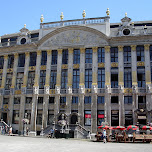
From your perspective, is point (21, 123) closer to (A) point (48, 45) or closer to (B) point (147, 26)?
(A) point (48, 45)

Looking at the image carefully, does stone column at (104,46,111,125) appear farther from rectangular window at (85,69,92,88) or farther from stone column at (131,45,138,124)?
stone column at (131,45,138,124)

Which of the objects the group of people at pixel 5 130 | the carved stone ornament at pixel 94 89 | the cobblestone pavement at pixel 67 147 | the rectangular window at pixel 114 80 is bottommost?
the group of people at pixel 5 130

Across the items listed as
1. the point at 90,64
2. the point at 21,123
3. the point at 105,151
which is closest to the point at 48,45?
the point at 90,64

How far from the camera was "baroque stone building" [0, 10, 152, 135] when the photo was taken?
39500 millimetres

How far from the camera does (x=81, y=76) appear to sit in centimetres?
4206

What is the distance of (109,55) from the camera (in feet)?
137

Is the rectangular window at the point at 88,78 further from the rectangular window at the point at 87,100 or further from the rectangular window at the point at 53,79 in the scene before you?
the rectangular window at the point at 53,79

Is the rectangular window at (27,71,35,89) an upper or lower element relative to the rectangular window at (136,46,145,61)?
lower

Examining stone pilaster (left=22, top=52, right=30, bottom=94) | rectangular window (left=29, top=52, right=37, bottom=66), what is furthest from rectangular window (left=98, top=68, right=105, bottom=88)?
stone pilaster (left=22, top=52, right=30, bottom=94)

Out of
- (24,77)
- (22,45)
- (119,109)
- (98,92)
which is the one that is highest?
(22,45)

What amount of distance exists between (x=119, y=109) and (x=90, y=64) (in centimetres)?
995

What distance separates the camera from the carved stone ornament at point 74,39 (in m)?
43.1

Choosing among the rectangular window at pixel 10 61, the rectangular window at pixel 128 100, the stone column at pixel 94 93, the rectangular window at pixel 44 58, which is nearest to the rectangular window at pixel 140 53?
the rectangular window at pixel 128 100

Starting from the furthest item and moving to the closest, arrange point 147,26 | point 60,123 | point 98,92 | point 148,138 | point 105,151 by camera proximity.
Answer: point 147,26
point 98,92
point 60,123
point 148,138
point 105,151
